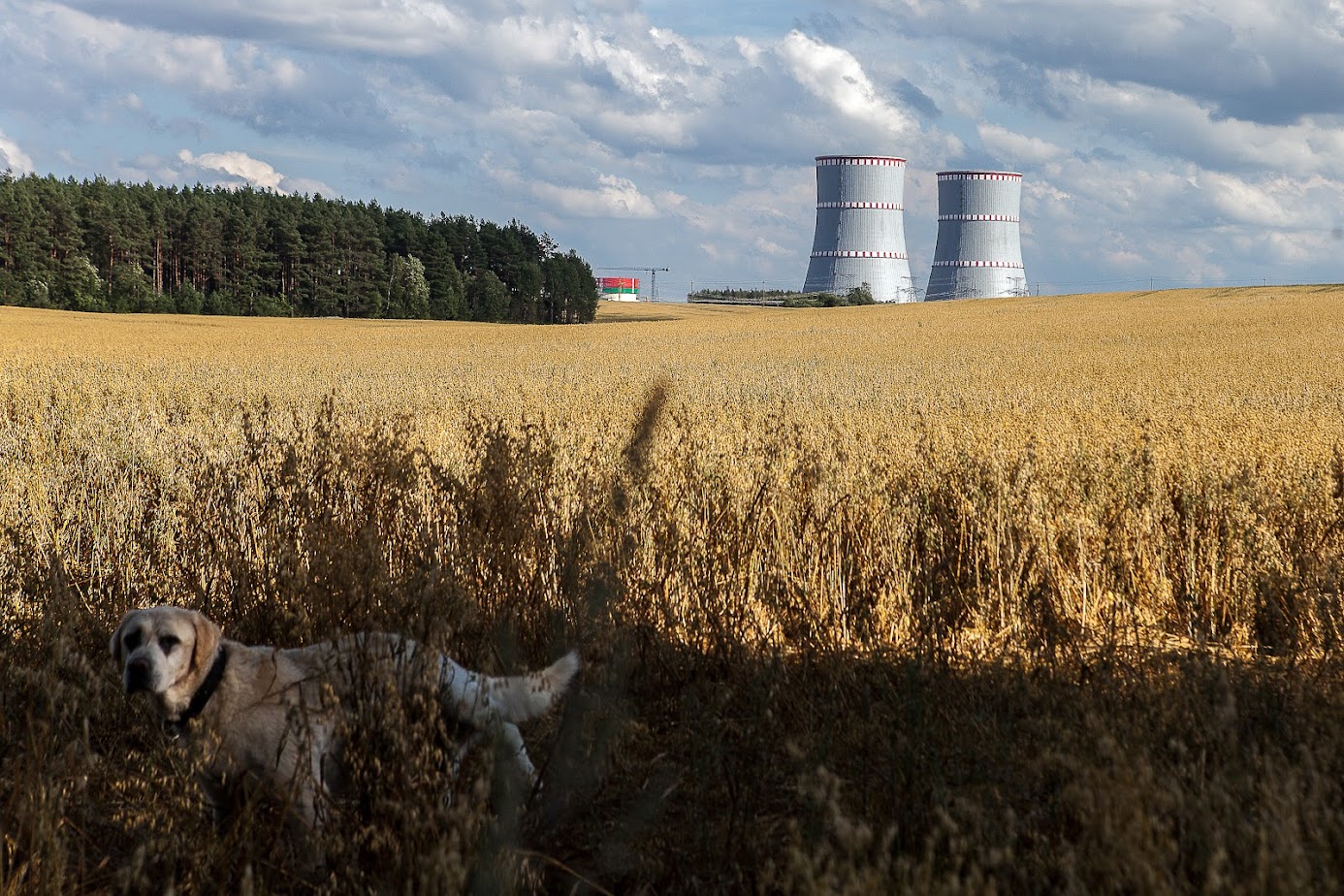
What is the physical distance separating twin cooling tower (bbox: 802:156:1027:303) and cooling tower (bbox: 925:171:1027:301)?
52 millimetres

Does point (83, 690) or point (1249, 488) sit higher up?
point (1249, 488)

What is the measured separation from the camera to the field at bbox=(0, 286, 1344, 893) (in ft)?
8.52

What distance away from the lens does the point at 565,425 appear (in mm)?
9148

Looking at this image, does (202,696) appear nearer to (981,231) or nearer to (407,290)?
(981,231)

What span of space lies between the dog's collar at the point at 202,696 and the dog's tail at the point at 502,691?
584 millimetres

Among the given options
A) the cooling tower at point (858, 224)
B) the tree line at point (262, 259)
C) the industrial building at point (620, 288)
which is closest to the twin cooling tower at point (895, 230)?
the cooling tower at point (858, 224)

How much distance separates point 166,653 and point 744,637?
7.33 ft

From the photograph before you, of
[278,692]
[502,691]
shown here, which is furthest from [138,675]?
[502,691]

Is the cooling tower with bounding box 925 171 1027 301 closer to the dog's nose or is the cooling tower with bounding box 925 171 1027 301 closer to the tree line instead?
the tree line

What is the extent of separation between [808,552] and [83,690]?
2897 millimetres

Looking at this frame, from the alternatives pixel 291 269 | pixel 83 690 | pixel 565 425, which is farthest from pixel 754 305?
pixel 83 690

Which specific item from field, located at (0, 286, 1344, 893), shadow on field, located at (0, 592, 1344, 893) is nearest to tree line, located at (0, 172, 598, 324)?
field, located at (0, 286, 1344, 893)

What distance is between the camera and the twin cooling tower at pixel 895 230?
5609 cm

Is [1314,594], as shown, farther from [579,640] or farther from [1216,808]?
[579,640]
